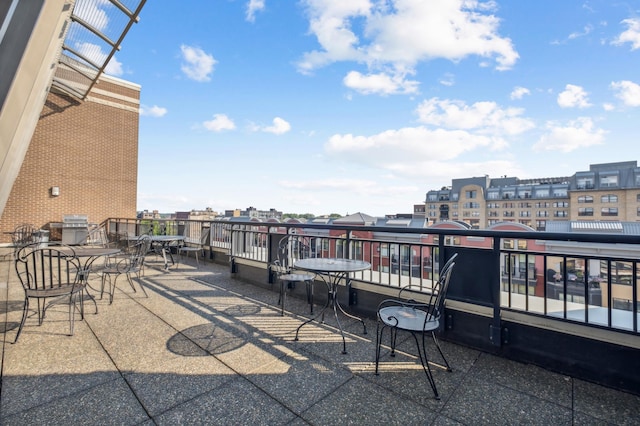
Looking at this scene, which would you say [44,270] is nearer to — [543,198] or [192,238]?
[192,238]

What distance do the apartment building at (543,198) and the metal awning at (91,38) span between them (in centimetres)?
4088

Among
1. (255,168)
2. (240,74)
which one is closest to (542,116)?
(255,168)

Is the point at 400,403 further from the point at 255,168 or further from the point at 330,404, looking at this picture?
the point at 255,168

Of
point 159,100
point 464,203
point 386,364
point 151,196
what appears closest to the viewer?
point 386,364

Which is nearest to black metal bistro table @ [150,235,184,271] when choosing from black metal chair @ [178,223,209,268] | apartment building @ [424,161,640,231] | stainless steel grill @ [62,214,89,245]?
black metal chair @ [178,223,209,268]

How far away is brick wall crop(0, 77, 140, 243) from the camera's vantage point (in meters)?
9.31

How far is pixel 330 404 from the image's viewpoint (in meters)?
1.72

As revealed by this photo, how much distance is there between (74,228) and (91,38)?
6.16 meters

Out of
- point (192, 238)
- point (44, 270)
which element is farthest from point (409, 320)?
point (192, 238)

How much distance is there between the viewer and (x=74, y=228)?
964 cm

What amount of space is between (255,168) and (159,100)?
13845 millimetres

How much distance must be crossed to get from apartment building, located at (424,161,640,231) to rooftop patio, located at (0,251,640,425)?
41.0m

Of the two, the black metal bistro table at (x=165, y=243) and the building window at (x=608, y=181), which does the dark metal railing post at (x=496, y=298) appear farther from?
the building window at (x=608, y=181)

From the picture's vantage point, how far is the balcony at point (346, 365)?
5.44ft
